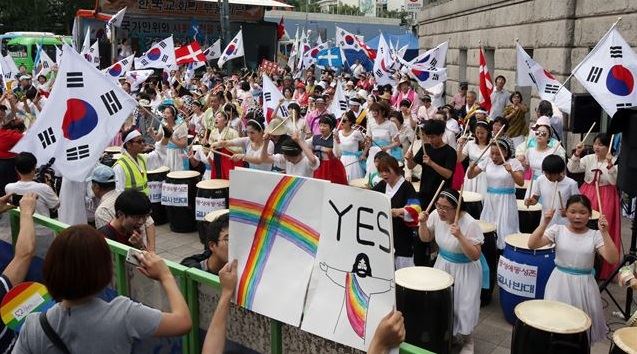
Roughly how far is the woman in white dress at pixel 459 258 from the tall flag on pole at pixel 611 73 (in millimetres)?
2531

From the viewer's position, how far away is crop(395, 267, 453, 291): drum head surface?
5.04 meters

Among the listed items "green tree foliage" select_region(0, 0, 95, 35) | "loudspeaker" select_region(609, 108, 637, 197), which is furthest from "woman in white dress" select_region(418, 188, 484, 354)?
"green tree foliage" select_region(0, 0, 95, 35)

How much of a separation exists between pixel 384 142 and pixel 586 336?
5.83 m

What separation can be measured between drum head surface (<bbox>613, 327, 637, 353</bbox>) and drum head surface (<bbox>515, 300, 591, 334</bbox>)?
0.35 meters

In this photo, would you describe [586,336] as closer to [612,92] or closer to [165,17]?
[612,92]

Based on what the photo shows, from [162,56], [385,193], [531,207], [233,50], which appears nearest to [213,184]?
[385,193]

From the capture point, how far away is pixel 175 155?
10352mm

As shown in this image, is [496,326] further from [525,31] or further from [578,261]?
[525,31]

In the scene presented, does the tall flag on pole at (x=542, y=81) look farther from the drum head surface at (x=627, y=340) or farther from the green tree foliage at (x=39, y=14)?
the green tree foliage at (x=39, y=14)

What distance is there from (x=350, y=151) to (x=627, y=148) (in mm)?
4970

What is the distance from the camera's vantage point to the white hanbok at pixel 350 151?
973cm

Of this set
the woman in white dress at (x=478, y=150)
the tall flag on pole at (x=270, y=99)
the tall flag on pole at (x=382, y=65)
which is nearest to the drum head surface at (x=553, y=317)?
the woman in white dress at (x=478, y=150)

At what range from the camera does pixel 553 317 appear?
4.41 m

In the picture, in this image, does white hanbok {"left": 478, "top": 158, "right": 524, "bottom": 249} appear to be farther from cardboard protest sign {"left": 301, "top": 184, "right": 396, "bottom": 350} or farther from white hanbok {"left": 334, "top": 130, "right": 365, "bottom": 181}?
cardboard protest sign {"left": 301, "top": 184, "right": 396, "bottom": 350}
